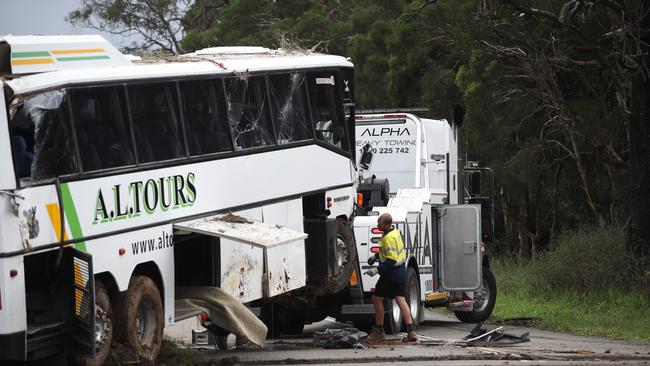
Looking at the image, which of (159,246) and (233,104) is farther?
(233,104)

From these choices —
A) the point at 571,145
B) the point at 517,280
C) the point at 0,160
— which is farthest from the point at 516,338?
the point at 571,145

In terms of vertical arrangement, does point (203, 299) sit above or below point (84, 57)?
below

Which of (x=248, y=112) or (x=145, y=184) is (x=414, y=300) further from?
(x=145, y=184)

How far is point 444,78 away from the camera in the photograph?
124ft

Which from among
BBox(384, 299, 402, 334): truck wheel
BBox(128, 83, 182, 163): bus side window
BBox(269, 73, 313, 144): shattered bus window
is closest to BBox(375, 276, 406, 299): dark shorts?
BBox(384, 299, 402, 334): truck wheel

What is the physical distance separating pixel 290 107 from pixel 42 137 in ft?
17.1

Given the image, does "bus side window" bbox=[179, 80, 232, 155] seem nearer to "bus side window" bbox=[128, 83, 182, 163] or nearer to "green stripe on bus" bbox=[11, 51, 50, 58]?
"bus side window" bbox=[128, 83, 182, 163]

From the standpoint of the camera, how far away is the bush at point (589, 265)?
23.5 meters

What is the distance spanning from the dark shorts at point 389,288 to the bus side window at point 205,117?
347 cm

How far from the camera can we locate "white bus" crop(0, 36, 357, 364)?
11477mm

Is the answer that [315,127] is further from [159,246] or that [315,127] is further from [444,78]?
[444,78]

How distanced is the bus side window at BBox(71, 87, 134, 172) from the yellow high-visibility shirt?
501 centimetres

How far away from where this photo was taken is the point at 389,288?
56.6 feet

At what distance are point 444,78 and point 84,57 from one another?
26.0 metres
